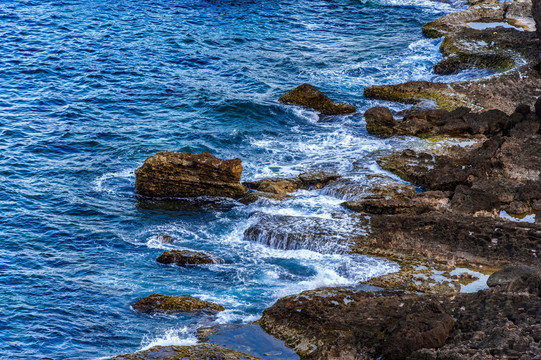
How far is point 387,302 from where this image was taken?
17219mm

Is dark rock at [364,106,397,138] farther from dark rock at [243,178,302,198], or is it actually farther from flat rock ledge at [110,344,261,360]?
flat rock ledge at [110,344,261,360]

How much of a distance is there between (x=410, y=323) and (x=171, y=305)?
23.8 ft

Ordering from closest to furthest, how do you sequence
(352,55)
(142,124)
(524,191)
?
(524,191) < (142,124) < (352,55)

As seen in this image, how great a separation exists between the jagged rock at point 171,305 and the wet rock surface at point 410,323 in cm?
200

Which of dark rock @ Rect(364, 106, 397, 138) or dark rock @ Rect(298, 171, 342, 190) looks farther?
dark rock @ Rect(364, 106, 397, 138)

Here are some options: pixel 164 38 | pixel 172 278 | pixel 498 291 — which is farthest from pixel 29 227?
pixel 164 38

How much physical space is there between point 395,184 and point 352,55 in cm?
2059

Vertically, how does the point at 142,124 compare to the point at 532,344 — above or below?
below

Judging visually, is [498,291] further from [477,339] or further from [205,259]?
[205,259]

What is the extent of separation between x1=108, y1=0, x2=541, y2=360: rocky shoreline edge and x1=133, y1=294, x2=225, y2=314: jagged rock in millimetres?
31

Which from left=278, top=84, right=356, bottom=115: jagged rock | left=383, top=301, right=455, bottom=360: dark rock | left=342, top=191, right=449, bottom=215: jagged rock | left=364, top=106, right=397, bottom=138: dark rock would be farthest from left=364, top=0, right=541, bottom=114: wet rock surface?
left=383, top=301, right=455, bottom=360: dark rock

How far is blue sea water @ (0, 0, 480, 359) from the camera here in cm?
2033

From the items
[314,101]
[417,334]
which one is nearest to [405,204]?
[417,334]

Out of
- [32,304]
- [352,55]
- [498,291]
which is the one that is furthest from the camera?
[352,55]
